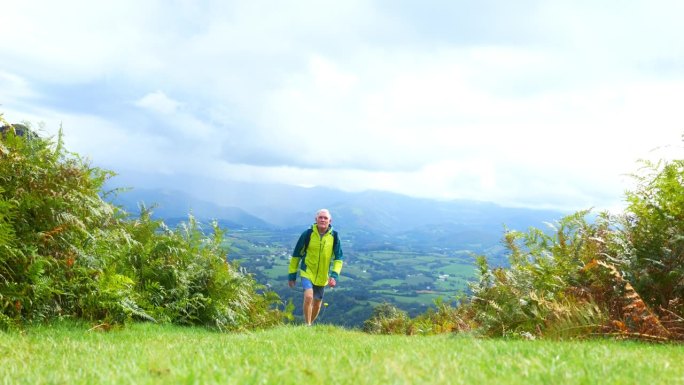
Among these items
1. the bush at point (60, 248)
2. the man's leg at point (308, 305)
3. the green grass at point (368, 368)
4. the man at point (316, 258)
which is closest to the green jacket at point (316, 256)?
the man at point (316, 258)

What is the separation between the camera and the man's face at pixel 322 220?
608 inches

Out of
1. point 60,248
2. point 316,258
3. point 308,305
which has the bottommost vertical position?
point 308,305

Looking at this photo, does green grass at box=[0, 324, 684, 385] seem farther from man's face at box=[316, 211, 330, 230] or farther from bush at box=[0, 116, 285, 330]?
man's face at box=[316, 211, 330, 230]

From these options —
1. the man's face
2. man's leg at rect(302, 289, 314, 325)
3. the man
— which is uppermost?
the man's face

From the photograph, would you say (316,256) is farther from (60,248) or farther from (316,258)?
(60,248)

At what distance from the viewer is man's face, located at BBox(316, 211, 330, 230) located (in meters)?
15.4

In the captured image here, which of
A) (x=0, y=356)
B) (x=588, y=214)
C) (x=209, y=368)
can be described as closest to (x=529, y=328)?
(x=588, y=214)

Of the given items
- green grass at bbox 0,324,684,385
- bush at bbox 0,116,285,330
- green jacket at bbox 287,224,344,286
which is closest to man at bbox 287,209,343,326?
green jacket at bbox 287,224,344,286

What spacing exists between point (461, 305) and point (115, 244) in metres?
10.6

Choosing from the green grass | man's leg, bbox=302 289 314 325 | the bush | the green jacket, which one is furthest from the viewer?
the green jacket

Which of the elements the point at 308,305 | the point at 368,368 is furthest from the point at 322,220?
the point at 368,368

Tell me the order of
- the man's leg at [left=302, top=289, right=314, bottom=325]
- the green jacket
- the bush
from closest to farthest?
1. the bush
2. the man's leg at [left=302, top=289, right=314, bottom=325]
3. the green jacket

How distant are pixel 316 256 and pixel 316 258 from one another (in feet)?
0.19

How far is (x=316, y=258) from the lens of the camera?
51.1 feet
